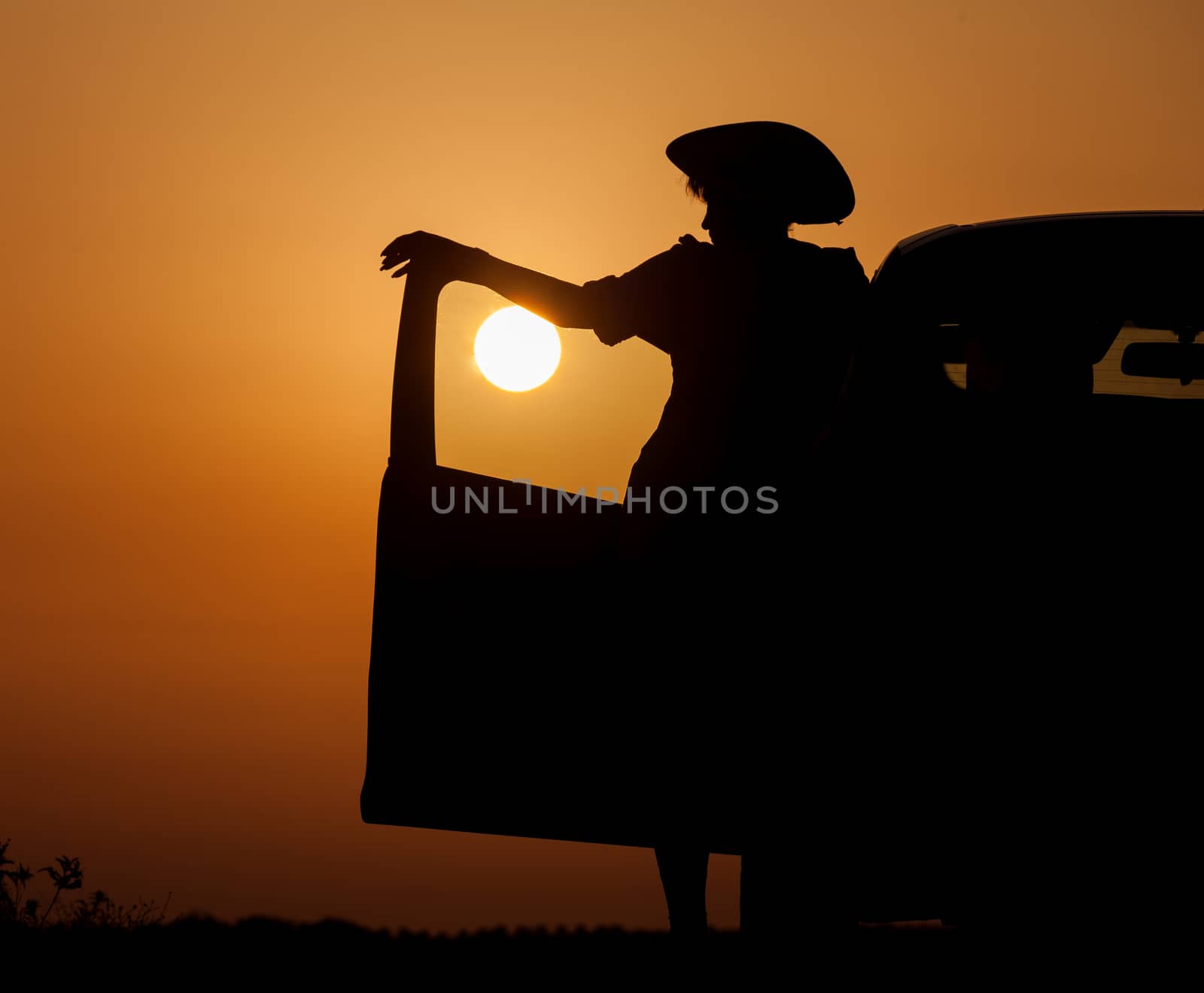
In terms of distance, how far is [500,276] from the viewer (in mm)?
3580

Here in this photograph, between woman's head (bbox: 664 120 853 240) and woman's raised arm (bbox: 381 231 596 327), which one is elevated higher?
woman's head (bbox: 664 120 853 240)

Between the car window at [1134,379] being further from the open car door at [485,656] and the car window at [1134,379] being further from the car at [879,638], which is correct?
the open car door at [485,656]

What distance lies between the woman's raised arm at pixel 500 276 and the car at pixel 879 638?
0.06 meters

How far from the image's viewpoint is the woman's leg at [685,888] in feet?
13.0

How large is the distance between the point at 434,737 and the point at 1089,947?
1488mm

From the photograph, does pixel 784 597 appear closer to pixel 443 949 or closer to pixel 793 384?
pixel 793 384

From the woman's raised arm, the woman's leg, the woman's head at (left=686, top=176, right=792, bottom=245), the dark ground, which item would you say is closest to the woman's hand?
the woman's raised arm

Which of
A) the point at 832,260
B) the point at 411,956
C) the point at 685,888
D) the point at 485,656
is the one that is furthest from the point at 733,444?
the point at 411,956

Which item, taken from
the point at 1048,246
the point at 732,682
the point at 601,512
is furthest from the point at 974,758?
the point at 1048,246

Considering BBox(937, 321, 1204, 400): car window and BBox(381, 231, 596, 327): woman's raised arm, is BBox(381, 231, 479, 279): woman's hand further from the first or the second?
BBox(937, 321, 1204, 400): car window

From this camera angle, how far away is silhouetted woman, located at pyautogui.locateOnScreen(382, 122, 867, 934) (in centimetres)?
333

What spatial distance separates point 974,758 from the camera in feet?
10.3

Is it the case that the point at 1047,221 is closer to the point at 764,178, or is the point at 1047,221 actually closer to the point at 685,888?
the point at 764,178

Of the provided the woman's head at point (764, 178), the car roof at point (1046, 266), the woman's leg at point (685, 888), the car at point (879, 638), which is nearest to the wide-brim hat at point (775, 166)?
the woman's head at point (764, 178)
